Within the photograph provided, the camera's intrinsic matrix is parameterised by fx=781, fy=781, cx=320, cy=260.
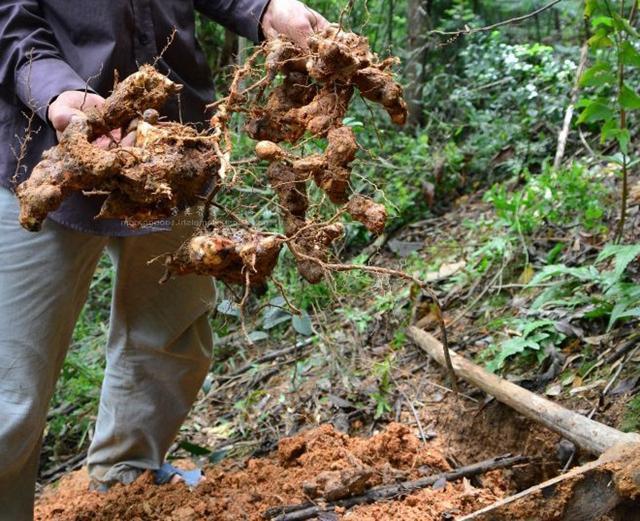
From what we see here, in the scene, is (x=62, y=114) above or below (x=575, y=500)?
above

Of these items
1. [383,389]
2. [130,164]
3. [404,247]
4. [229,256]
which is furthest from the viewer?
[404,247]

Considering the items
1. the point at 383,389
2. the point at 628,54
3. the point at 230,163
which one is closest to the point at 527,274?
the point at 383,389

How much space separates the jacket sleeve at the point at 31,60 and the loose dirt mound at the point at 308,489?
1.35 m

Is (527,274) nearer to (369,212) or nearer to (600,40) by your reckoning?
(600,40)

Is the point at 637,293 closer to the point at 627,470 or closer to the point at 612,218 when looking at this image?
the point at 627,470

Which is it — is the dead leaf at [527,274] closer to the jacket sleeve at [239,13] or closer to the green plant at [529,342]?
the green plant at [529,342]

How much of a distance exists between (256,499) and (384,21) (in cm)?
433

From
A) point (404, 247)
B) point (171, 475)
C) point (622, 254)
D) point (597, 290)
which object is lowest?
point (171, 475)

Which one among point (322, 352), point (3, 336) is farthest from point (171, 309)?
point (322, 352)

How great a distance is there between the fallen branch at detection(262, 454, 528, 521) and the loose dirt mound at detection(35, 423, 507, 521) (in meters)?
0.03

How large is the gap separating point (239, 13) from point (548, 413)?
161 centimetres

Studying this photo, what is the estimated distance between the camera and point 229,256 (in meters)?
1.98

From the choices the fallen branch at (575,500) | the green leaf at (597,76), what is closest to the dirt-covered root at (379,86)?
the green leaf at (597,76)

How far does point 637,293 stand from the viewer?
8.68 ft
